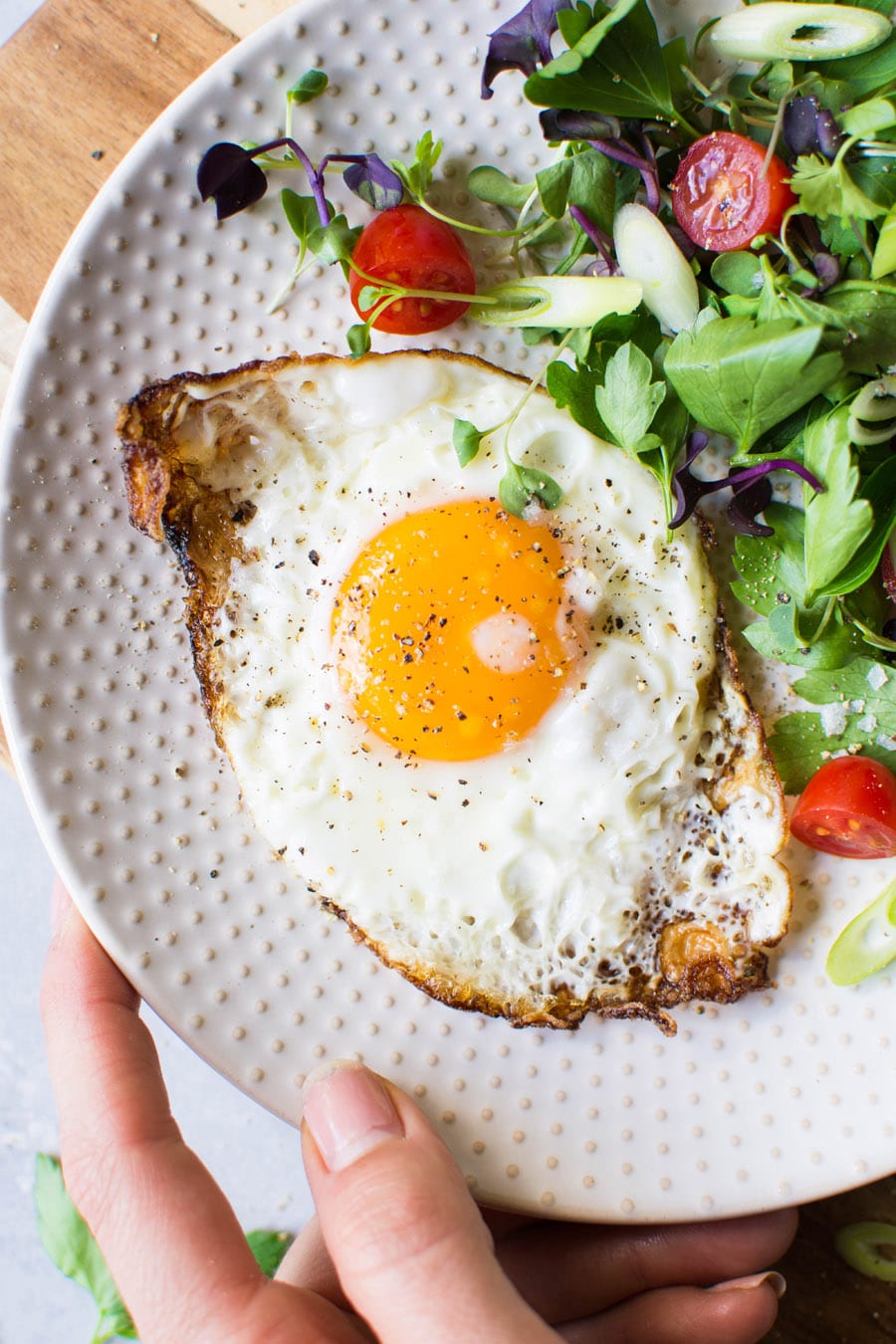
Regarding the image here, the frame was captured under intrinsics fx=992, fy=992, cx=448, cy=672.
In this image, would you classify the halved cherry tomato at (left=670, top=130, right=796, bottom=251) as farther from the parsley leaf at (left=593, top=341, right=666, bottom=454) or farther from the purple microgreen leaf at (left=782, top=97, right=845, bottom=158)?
the parsley leaf at (left=593, top=341, right=666, bottom=454)

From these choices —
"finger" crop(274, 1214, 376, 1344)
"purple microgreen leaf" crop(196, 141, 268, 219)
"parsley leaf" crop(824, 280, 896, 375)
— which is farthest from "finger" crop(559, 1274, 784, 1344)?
"purple microgreen leaf" crop(196, 141, 268, 219)

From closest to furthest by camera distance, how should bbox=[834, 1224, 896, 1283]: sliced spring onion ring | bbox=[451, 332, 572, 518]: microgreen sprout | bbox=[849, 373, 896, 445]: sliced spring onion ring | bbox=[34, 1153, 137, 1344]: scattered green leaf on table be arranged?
1. bbox=[849, 373, 896, 445]: sliced spring onion ring
2. bbox=[451, 332, 572, 518]: microgreen sprout
3. bbox=[834, 1224, 896, 1283]: sliced spring onion ring
4. bbox=[34, 1153, 137, 1344]: scattered green leaf on table

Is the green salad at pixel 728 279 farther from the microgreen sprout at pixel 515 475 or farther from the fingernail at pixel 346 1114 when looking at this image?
the fingernail at pixel 346 1114

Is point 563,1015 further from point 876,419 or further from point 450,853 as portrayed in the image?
point 876,419

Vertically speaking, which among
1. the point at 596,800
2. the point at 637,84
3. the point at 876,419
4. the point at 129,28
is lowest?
the point at 596,800

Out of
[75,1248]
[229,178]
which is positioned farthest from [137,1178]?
[229,178]

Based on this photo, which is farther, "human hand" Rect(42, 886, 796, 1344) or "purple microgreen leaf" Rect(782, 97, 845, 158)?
"purple microgreen leaf" Rect(782, 97, 845, 158)

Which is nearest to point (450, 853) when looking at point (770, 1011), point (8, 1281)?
point (770, 1011)
